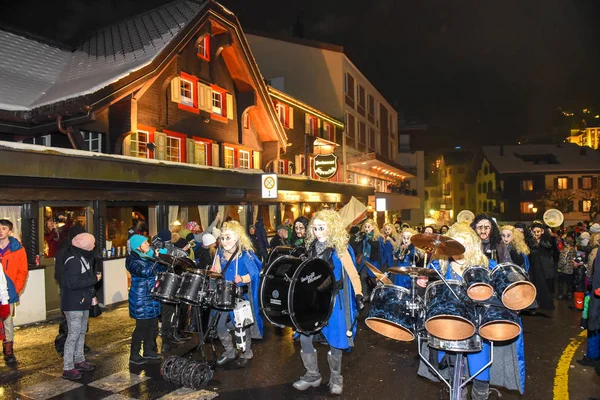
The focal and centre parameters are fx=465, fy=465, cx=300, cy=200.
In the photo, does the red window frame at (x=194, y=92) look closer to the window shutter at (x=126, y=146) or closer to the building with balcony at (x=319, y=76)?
the window shutter at (x=126, y=146)

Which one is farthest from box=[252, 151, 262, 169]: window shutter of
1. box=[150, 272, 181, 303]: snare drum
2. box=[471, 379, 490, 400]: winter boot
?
box=[471, 379, 490, 400]: winter boot

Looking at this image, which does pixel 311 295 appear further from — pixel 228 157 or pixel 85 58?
pixel 85 58

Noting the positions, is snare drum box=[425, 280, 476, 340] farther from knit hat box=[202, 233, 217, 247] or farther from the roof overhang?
the roof overhang

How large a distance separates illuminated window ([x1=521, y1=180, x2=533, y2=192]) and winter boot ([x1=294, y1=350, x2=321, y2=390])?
5821 cm

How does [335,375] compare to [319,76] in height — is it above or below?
below

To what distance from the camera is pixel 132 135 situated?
1405 centimetres

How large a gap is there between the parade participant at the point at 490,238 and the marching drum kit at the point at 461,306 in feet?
10.0

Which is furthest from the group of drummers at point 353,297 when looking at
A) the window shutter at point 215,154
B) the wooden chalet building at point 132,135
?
the window shutter at point 215,154

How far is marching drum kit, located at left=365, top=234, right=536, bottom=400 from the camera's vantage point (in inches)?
160

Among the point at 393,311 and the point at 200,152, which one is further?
the point at 200,152

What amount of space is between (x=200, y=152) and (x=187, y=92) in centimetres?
218

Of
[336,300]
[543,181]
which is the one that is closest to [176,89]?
[336,300]

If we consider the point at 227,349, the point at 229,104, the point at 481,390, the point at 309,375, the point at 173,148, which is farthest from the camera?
the point at 229,104

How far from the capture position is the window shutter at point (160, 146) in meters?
14.5
